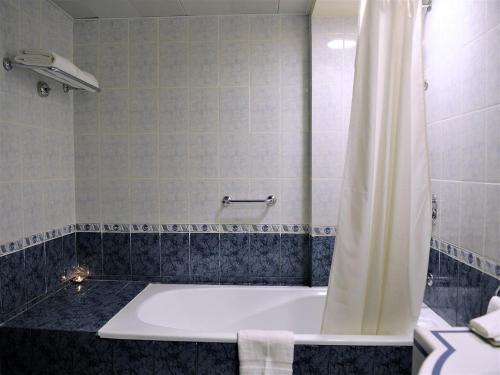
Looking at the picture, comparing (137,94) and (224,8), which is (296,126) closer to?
(224,8)

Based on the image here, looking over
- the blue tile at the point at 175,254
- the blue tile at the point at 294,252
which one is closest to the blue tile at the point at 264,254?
the blue tile at the point at 294,252

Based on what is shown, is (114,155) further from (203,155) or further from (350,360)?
(350,360)

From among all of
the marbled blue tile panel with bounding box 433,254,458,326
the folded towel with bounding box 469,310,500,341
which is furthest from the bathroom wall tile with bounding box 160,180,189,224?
the folded towel with bounding box 469,310,500,341

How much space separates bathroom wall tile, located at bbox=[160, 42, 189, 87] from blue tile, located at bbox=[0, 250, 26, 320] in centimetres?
136

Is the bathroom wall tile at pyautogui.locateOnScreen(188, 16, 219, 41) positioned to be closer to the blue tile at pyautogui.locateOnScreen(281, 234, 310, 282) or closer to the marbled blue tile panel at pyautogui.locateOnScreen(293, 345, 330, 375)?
the blue tile at pyautogui.locateOnScreen(281, 234, 310, 282)

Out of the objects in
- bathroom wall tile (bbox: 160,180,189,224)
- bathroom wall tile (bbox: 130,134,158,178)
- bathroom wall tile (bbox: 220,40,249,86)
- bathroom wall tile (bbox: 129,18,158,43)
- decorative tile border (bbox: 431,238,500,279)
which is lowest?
decorative tile border (bbox: 431,238,500,279)

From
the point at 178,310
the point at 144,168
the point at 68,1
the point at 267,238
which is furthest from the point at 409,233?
the point at 68,1

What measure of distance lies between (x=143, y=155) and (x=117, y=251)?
0.68 metres

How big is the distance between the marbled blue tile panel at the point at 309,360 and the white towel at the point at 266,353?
31 mm

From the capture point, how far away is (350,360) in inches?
63.4

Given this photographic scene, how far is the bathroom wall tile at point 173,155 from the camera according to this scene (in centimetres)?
247

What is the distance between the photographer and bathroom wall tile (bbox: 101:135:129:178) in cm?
250

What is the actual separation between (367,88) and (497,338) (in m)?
0.98

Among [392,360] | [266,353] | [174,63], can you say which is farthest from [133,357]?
[174,63]
